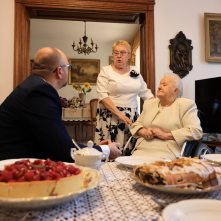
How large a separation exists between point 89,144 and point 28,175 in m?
0.38

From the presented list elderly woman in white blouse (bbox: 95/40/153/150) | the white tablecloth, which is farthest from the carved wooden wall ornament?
the white tablecloth

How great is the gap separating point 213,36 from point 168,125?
7.79ft

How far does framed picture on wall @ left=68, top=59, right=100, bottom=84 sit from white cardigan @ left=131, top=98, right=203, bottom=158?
21.4 ft

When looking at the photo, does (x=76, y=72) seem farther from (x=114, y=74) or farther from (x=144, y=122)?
(x=144, y=122)

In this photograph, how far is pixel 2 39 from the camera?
3170 mm

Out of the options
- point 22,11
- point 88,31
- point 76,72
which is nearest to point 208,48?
point 22,11

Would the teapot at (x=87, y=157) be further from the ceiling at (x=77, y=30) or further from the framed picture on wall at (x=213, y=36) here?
the ceiling at (x=77, y=30)

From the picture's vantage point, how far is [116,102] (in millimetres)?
2646

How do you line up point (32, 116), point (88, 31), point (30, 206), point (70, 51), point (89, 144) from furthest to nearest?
1. point (70, 51)
2. point (88, 31)
3. point (32, 116)
4. point (89, 144)
5. point (30, 206)

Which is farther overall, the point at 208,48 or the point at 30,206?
the point at 208,48

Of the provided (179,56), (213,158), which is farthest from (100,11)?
(213,158)

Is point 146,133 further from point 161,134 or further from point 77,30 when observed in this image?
point 77,30

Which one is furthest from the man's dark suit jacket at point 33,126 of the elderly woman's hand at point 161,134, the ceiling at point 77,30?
the ceiling at point 77,30

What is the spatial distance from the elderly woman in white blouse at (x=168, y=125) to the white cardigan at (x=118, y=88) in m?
0.60
